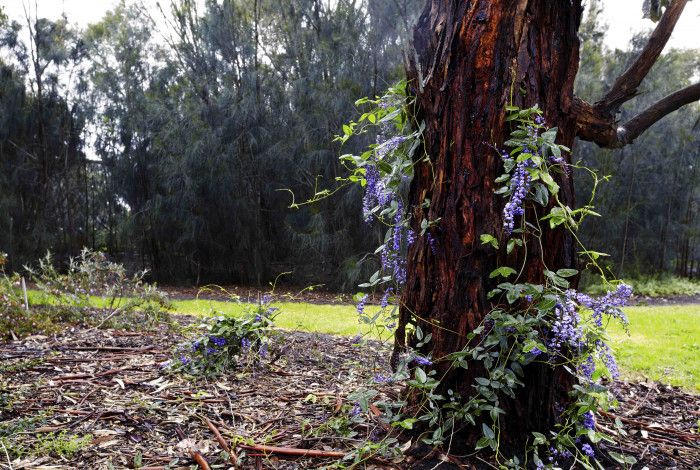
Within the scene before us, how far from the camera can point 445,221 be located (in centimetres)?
158

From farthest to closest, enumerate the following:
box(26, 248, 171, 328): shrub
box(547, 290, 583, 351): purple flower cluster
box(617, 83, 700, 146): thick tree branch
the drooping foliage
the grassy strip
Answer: the grassy strip
the drooping foliage
box(26, 248, 171, 328): shrub
box(617, 83, 700, 146): thick tree branch
box(547, 290, 583, 351): purple flower cluster

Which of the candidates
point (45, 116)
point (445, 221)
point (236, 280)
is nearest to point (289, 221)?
point (236, 280)

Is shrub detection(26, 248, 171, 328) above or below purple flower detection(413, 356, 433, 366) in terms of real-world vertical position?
below

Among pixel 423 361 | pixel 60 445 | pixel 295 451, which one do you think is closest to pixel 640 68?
pixel 423 361

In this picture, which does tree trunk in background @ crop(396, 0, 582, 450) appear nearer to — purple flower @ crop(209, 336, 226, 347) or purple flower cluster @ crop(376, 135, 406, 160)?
purple flower cluster @ crop(376, 135, 406, 160)

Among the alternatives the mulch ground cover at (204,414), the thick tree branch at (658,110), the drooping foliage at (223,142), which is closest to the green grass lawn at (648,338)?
the mulch ground cover at (204,414)

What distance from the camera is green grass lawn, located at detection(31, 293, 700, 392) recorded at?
10.8 ft

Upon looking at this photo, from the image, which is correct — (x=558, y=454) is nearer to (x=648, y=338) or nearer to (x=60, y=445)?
(x=60, y=445)

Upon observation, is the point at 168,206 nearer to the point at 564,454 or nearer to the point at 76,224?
the point at 76,224

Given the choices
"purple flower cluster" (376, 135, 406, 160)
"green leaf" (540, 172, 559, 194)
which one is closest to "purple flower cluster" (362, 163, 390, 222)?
"purple flower cluster" (376, 135, 406, 160)

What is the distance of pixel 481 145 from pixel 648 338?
405 cm

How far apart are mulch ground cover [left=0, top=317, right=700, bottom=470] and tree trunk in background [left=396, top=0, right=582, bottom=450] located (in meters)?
0.33

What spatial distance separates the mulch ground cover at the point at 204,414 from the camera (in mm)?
1584

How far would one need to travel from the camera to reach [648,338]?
466 cm
